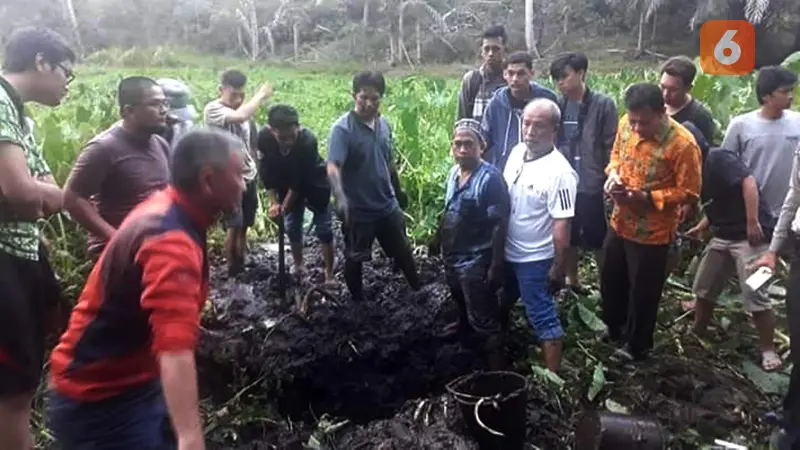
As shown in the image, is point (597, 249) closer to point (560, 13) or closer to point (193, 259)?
point (193, 259)

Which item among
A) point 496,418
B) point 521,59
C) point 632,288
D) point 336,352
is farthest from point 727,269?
point 336,352

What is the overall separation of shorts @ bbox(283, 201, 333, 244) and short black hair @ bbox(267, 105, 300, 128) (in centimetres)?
58

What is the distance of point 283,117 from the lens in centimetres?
430

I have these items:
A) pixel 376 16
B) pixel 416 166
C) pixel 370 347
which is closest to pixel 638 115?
pixel 370 347

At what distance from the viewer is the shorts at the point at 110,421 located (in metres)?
1.96

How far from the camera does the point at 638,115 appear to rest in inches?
138

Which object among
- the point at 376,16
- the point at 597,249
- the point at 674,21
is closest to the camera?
the point at 597,249

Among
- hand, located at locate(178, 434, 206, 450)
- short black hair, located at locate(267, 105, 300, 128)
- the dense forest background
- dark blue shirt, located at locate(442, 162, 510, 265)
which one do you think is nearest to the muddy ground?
dark blue shirt, located at locate(442, 162, 510, 265)

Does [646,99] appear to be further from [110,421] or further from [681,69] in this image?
[110,421]

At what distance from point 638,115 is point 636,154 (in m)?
0.24

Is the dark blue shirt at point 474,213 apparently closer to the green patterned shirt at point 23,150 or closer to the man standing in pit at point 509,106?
the man standing in pit at point 509,106

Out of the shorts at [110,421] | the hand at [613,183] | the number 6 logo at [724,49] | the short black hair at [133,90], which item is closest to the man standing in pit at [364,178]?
the short black hair at [133,90]

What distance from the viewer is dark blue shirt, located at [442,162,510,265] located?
3566 millimetres

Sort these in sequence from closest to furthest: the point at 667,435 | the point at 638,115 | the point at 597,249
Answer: the point at 667,435, the point at 638,115, the point at 597,249
